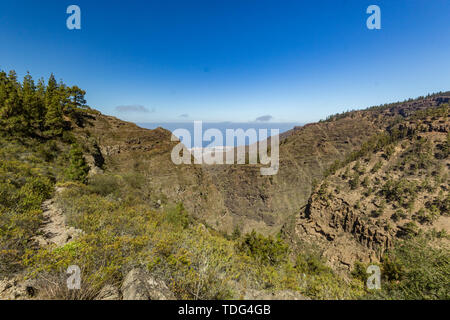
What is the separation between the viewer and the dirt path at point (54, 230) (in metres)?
5.86

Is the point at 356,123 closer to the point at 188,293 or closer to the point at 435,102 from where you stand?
the point at 435,102

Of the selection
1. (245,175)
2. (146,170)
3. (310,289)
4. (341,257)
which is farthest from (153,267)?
(245,175)

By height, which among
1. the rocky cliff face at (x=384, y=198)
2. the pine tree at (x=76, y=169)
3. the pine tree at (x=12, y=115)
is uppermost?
the pine tree at (x=12, y=115)

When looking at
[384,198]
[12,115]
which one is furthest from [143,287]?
[384,198]

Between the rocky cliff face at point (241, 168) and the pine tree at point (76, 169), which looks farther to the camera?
the rocky cliff face at point (241, 168)

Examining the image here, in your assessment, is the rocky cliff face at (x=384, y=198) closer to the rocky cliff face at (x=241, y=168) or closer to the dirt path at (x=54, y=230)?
the rocky cliff face at (x=241, y=168)

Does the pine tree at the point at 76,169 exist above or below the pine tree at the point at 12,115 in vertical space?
below

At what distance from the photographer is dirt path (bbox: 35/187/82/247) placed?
19.2 ft

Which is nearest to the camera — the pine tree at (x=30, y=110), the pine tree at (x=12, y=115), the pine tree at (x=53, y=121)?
the pine tree at (x=12, y=115)

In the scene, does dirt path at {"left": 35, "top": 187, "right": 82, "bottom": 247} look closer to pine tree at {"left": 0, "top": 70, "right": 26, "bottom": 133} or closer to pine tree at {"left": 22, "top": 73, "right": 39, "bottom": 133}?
pine tree at {"left": 0, "top": 70, "right": 26, "bottom": 133}

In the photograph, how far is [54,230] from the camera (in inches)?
259

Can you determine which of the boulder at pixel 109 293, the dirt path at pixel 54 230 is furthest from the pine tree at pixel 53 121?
the boulder at pixel 109 293

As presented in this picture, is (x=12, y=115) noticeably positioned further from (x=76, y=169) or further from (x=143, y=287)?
(x=143, y=287)

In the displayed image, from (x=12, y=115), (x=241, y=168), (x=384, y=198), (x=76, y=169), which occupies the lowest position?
(x=384, y=198)
